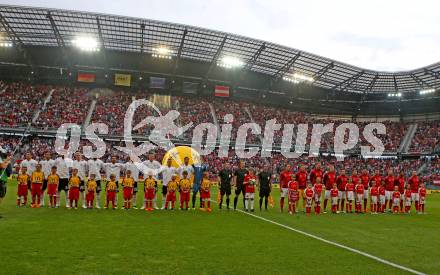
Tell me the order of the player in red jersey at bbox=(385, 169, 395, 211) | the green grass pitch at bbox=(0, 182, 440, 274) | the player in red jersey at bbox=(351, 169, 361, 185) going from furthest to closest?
1. the player in red jersey at bbox=(385, 169, 395, 211)
2. the player in red jersey at bbox=(351, 169, 361, 185)
3. the green grass pitch at bbox=(0, 182, 440, 274)

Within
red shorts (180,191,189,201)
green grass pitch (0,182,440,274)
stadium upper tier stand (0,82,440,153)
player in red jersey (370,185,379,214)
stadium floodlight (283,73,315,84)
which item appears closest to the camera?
green grass pitch (0,182,440,274)

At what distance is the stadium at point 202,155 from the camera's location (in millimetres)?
8852

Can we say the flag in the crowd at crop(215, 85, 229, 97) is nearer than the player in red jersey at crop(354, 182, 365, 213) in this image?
No

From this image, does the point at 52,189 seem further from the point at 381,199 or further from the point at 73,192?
the point at 381,199

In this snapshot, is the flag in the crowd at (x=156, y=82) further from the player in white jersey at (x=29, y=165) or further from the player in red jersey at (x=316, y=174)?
the player in red jersey at (x=316, y=174)

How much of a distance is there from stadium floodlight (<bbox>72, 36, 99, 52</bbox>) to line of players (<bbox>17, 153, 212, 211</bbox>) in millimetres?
30751

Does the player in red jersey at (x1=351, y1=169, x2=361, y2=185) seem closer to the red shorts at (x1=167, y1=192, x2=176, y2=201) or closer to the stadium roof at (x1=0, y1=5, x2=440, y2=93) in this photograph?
the red shorts at (x1=167, y1=192, x2=176, y2=201)

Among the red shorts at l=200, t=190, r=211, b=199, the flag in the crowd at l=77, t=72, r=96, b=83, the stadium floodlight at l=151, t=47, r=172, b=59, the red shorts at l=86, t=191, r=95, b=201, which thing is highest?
the stadium floodlight at l=151, t=47, r=172, b=59

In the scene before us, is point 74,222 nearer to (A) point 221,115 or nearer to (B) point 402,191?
(B) point 402,191

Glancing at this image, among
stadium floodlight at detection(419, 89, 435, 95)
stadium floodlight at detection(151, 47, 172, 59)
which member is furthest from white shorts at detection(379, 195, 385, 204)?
stadium floodlight at detection(419, 89, 435, 95)

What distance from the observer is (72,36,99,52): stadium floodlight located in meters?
44.3

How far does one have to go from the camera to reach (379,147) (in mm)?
56000

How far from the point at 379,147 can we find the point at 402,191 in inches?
1529

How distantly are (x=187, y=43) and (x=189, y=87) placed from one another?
9.25 metres
